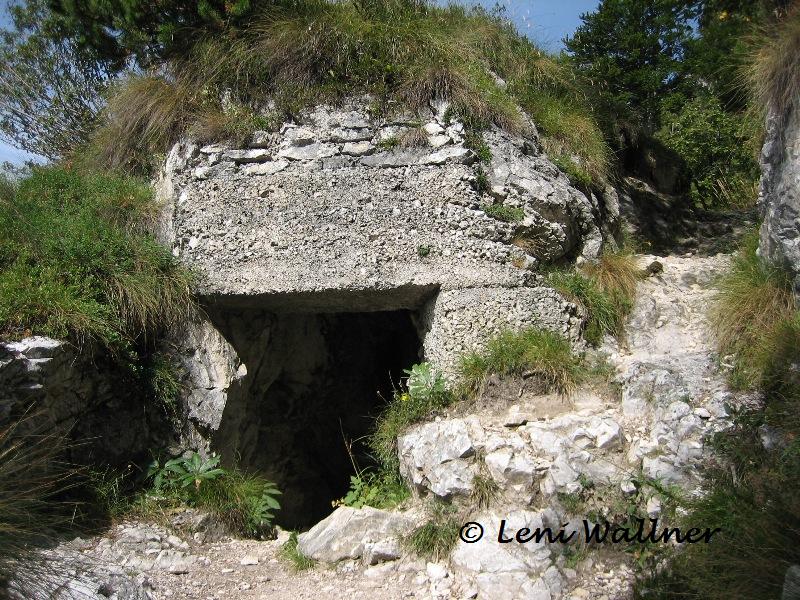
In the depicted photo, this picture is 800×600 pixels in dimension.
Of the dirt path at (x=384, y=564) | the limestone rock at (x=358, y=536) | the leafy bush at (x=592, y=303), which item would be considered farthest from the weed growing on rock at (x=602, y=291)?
the limestone rock at (x=358, y=536)

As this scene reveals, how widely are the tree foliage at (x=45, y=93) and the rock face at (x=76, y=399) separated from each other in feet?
13.3

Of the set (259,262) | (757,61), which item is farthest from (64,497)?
(757,61)

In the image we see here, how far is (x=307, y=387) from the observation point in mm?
8258

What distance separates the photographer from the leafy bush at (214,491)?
5633mm

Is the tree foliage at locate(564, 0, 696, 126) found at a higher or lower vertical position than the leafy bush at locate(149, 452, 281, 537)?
higher

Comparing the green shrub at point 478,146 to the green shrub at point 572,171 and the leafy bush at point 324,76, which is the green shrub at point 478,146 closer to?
the leafy bush at point 324,76

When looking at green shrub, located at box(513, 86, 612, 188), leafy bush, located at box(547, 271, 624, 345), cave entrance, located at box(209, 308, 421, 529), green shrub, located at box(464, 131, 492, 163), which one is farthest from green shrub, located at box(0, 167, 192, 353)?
green shrub, located at box(513, 86, 612, 188)

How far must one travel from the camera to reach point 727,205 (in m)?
8.95

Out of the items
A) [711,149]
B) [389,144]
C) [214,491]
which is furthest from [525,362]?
[711,149]

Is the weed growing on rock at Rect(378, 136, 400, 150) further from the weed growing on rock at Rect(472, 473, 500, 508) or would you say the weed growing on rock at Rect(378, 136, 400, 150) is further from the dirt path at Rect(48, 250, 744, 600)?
the weed growing on rock at Rect(472, 473, 500, 508)

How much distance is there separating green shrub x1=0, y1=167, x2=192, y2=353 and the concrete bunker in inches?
22.6

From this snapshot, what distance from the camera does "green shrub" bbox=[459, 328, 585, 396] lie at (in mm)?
5582

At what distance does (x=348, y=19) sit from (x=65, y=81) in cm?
382

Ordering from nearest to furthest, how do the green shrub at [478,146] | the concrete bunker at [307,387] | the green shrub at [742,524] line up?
the green shrub at [742,524]
the green shrub at [478,146]
the concrete bunker at [307,387]
